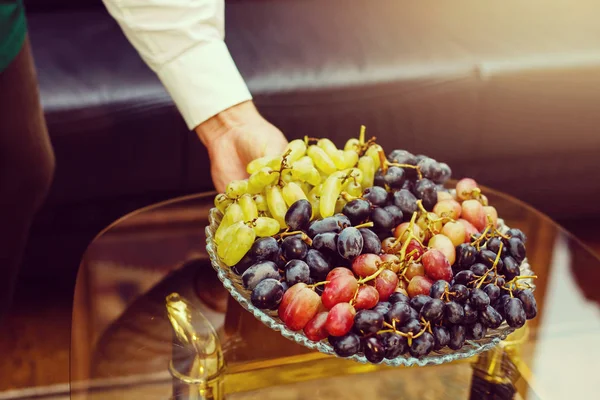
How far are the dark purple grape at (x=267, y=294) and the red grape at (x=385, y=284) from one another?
0.10 meters

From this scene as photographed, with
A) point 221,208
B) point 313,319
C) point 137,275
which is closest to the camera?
point 313,319

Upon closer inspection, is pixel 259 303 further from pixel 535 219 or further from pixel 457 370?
pixel 535 219

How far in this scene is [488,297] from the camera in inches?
28.1

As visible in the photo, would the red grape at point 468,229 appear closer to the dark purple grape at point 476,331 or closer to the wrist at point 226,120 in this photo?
the dark purple grape at point 476,331

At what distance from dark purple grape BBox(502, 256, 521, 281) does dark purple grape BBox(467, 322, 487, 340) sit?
0.08 metres

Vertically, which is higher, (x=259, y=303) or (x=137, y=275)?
(x=259, y=303)

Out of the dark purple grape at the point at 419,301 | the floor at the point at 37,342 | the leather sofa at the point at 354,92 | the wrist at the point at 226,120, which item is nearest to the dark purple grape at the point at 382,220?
the dark purple grape at the point at 419,301

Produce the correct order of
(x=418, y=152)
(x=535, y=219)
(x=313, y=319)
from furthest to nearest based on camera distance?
1. (x=418, y=152)
2. (x=535, y=219)
3. (x=313, y=319)

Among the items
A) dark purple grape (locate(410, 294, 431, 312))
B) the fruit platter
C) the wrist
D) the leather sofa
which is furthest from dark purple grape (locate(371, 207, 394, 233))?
the leather sofa

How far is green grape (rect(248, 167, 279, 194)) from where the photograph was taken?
0.81 metres

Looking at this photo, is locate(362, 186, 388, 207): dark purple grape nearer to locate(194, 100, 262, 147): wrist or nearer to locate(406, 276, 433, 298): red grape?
locate(406, 276, 433, 298): red grape

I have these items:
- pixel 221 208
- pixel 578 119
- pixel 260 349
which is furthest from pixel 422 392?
pixel 578 119

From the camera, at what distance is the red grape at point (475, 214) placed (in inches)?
33.8

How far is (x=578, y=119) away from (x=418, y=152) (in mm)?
390
